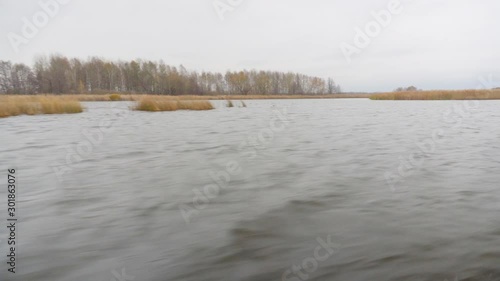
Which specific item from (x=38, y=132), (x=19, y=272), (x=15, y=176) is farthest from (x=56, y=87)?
(x=19, y=272)

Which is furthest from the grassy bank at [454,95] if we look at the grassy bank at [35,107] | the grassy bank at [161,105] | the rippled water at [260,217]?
the grassy bank at [35,107]

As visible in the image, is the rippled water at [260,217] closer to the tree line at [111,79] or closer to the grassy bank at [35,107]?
the grassy bank at [35,107]

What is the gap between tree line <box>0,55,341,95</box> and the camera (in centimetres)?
7550

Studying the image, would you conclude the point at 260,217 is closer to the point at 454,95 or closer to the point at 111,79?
the point at 454,95

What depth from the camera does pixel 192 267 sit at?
3070 millimetres

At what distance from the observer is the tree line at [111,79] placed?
75.5 m

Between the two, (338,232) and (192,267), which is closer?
(192,267)

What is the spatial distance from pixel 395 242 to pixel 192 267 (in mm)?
2349

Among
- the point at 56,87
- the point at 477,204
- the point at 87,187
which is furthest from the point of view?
the point at 56,87

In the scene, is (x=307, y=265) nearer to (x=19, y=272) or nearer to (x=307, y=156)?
(x=19, y=272)

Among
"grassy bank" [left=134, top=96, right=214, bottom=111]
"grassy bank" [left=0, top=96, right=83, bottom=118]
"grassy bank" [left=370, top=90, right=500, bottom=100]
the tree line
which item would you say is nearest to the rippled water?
"grassy bank" [left=0, top=96, right=83, bottom=118]

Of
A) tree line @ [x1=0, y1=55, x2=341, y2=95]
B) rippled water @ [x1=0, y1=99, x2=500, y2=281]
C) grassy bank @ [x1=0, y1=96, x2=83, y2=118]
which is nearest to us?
rippled water @ [x1=0, y1=99, x2=500, y2=281]

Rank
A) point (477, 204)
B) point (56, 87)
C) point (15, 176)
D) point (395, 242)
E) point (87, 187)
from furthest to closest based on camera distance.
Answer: point (56, 87), point (15, 176), point (87, 187), point (477, 204), point (395, 242)

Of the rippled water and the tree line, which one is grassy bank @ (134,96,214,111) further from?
the tree line
